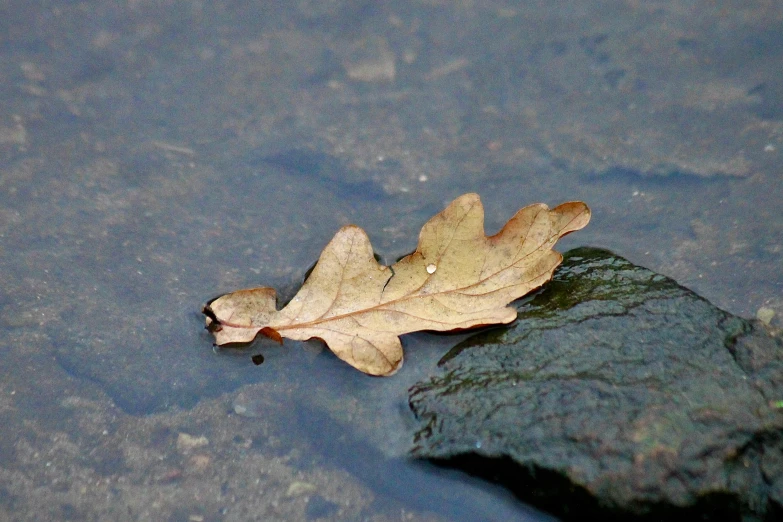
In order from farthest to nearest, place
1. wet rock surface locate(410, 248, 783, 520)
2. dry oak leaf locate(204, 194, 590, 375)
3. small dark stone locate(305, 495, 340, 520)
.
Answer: dry oak leaf locate(204, 194, 590, 375) < small dark stone locate(305, 495, 340, 520) < wet rock surface locate(410, 248, 783, 520)

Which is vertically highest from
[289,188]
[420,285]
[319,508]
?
[420,285]

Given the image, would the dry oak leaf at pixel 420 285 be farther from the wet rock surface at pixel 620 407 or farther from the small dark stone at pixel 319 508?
the small dark stone at pixel 319 508

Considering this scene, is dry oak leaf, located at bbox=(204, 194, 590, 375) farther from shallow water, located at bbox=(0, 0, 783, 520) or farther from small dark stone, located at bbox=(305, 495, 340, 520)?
small dark stone, located at bbox=(305, 495, 340, 520)

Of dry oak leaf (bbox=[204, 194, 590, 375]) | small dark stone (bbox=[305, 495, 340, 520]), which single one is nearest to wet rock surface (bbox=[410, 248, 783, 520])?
dry oak leaf (bbox=[204, 194, 590, 375])

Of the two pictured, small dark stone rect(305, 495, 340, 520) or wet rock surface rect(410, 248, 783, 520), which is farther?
small dark stone rect(305, 495, 340, 520)

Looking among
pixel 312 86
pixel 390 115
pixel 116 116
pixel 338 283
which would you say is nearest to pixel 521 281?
pixel 338 283

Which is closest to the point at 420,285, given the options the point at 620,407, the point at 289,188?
the point at 620,407

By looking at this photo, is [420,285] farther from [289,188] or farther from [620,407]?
[289,188]
